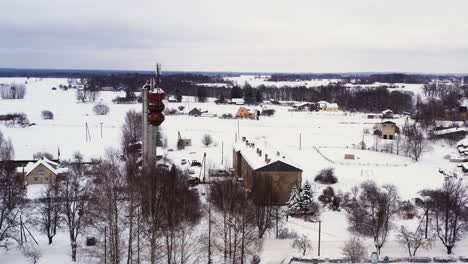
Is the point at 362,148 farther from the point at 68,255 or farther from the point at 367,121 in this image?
the point at 68,255

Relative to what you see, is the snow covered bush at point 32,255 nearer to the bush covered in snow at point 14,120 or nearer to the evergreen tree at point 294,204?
the evergreen tree at point 294,204

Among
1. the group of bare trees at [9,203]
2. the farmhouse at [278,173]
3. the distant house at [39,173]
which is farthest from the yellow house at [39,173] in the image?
the farmhouse at [278,173]

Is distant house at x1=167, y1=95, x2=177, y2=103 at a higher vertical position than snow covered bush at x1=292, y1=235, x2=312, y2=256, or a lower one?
higher

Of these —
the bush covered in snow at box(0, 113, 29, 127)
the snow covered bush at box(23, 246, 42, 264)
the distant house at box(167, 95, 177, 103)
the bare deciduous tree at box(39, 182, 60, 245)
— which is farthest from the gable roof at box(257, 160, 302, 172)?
the distant house at box(167, 95, 177, 103)

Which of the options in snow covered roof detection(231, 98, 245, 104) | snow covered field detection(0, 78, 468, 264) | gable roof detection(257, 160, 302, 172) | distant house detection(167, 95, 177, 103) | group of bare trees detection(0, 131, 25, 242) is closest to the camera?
group of bare trees detection(0, 131, 25, 242)

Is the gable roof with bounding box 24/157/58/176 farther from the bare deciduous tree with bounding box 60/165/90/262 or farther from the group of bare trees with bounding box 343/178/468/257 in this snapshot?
the group of bare trees with bounding box 343/178/468/257

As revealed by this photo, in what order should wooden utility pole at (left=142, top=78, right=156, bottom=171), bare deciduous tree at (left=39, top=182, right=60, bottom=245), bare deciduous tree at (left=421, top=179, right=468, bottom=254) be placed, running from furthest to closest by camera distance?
wooden utility pole at (left=142, top=78, right=156, bottom=171)
bare deciduous tree at (left=39, top=182, right=60, bottom=245)
bare deciduous tree at (left=421, top=179, right=468, bottom=254)

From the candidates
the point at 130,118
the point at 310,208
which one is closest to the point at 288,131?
the point at 130,118
